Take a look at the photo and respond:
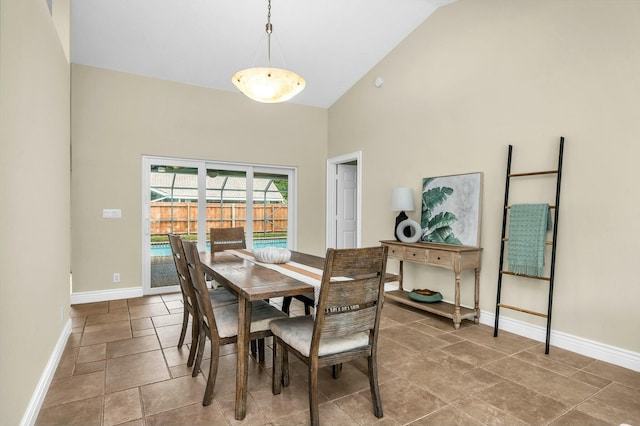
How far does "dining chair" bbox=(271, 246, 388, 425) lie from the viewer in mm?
1795

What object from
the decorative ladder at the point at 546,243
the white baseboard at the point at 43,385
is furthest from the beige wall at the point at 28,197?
the decorative ladder at the point at 546,243

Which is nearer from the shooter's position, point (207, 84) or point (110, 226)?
point (110, 226)

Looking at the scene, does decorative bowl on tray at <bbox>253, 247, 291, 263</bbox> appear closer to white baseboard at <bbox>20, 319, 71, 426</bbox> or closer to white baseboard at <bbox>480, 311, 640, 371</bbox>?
white baseboard at <bbox>20, 319, 71, 426</bbox>

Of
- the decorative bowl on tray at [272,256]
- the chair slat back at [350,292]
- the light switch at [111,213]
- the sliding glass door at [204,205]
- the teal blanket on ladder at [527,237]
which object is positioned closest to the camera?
the chair slat back at [350,292]

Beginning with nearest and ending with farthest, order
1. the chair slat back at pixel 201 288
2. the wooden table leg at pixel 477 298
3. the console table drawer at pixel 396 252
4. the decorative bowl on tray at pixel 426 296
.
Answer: the chair slat back at pixel 201 288
the wooden table leg at pixel 477 298
the decorative bowl on tray at pixel 426 296
the console table drawer at pixel 396 252

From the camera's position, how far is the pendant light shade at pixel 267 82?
2768 millimetres

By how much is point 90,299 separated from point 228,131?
113 inches

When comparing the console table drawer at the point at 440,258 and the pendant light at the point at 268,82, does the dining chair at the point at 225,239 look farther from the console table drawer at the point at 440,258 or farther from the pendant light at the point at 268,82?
the console table drawer at the point at 440,258

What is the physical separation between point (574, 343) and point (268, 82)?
3.34 metres

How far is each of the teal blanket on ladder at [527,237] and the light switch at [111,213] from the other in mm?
4547

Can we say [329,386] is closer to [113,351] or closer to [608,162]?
[113,351]

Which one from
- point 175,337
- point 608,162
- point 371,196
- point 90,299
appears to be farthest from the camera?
point 371,196

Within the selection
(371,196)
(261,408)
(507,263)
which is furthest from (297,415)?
(371,196)

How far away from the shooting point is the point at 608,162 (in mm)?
2785
